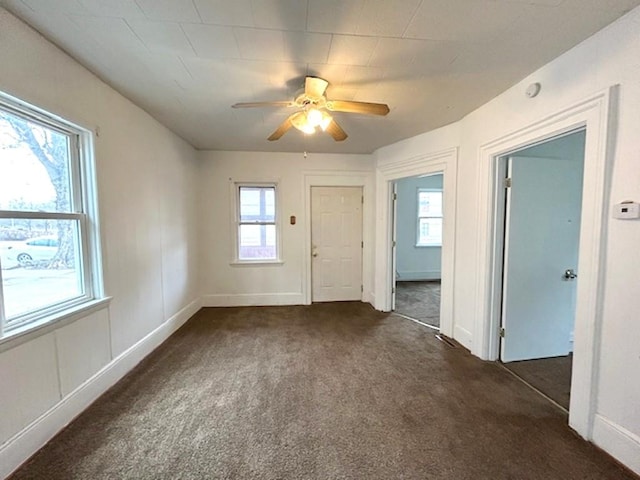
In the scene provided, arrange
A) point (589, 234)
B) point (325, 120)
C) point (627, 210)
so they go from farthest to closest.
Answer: point (325, 120), point (589, 234), point (627, 210)

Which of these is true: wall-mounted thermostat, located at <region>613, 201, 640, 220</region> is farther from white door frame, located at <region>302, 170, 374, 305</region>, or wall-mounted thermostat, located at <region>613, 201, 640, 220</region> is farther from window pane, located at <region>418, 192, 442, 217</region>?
window pane, located at <region>418, 192, 442, 217</region>

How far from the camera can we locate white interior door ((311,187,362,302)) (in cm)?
471

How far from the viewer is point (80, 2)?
1473 millimetres

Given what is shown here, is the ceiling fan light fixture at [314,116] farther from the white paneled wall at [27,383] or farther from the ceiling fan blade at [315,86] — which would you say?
the white paneled wall at [27,383]

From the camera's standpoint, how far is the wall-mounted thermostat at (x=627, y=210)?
1.52 m

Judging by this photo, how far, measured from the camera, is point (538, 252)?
8.91 ft

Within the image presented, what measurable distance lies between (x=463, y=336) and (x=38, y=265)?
3789mm

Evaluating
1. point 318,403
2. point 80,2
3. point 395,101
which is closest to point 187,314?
point 318,403

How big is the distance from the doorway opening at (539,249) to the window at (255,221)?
3209 millimetres

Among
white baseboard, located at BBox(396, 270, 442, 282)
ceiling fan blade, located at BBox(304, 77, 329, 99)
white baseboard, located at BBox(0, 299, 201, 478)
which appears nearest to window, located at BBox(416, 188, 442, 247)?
white baseboard, located at BBox(396, 270, 442, 282)

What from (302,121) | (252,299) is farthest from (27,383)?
(252,299)

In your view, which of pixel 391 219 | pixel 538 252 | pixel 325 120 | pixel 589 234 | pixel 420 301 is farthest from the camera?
pixel 420 301

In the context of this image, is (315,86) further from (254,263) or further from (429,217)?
(429,217)

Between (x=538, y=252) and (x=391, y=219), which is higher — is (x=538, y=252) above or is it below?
below
